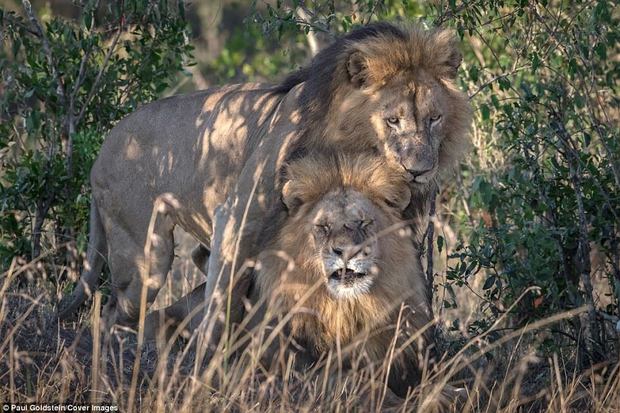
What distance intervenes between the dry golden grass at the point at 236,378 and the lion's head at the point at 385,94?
93 cm

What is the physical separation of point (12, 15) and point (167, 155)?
126 centimetres

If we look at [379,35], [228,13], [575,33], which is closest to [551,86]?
[575,33]

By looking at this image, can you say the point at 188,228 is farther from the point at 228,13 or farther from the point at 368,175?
the point at 228,13

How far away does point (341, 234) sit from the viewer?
511 cm

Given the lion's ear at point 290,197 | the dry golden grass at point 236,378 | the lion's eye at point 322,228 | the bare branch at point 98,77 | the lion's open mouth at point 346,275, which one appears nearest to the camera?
the dry golden grass at point 236,378

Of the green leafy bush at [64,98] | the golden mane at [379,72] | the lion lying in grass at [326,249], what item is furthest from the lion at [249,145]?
the green leafy bush at [64,98]

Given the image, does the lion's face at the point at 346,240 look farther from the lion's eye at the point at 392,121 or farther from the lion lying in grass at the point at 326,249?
the lion's eye at the point at 392,121

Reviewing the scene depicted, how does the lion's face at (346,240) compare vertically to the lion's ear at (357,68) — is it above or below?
below

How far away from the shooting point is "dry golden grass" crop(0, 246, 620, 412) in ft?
14.0

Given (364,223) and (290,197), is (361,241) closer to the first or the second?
(364,223)

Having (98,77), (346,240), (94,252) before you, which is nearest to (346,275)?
(346,240)

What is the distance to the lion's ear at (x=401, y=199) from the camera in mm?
5320

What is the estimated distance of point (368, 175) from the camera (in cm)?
525

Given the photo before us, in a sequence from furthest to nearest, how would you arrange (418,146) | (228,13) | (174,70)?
1. (228,13)
2. (174,70)
3. (418,146)
